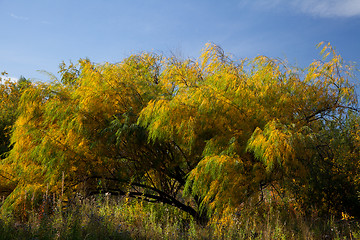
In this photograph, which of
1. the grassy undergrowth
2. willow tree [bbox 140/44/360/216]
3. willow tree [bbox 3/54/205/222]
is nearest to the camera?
the grassy undergrowth

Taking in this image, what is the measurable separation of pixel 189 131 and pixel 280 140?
1532 mm

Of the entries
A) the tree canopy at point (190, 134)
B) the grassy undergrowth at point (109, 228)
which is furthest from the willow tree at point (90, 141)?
the grassy undergrowth at point (109, 228)

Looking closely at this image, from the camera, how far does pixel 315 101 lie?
7152mm

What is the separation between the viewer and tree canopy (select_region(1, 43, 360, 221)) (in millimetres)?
5879

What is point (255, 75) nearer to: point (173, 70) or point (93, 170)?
point (173, 70)

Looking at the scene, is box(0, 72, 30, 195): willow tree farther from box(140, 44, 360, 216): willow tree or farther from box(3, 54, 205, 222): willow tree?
box(140, 44, 360, 216): willow tree

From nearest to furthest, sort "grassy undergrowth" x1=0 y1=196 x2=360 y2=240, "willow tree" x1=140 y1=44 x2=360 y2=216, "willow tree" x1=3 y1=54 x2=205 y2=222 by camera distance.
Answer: "grassy undergrowth" x1=0 y1=196 x2=360 y2=240 → "willow tree" x1=140 y1=44 x2=360 y2=216 → "willow tree" x1=3 y1=54 x2=205 y2=222

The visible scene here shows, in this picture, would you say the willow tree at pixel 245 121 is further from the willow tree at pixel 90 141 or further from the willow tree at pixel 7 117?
the willow tree at pixel 7 117

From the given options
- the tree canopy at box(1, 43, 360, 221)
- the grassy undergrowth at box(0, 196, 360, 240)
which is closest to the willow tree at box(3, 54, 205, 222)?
the tree canopy at box(1, 43, 360, 221)

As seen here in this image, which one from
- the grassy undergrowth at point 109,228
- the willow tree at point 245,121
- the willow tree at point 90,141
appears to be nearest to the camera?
the grassy undergrowth at point 109,228

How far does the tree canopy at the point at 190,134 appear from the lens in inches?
231

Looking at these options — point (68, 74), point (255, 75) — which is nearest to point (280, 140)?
point (255, 75)

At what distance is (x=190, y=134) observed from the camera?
611 cm

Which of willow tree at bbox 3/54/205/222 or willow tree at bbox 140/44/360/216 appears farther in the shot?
willow tree at bbox 3/54/205/222
